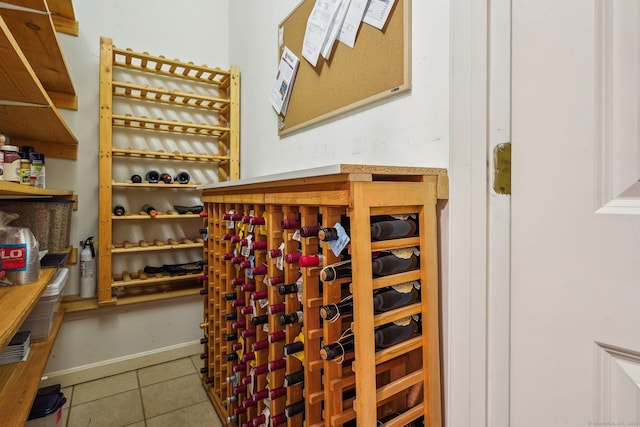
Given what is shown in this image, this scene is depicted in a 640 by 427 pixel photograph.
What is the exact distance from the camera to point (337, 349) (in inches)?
32.4

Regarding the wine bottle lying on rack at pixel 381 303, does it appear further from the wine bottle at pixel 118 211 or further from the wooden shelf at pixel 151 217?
the wine bottle at pixel 118 211

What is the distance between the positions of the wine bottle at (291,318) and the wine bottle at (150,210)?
1.71m

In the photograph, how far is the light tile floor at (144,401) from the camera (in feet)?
5.75

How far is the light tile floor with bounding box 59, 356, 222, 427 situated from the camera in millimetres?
1752

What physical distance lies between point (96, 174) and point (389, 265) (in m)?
2.36

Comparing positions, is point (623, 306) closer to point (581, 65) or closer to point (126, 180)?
point (581, 65)

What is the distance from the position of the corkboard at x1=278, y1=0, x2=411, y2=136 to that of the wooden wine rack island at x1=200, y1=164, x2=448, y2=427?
454mm

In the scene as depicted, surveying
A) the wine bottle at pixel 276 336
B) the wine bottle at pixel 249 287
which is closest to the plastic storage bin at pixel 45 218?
the wine bottle at pixel 249 287

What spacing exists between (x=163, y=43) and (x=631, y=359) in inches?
122

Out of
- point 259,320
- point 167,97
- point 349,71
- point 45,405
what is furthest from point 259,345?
point 167,97

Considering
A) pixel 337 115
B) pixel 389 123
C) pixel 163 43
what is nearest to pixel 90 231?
pixel 163 43

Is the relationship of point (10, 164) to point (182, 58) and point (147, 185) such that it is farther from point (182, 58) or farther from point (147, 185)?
point (182, 58)

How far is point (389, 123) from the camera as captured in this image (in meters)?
1.15

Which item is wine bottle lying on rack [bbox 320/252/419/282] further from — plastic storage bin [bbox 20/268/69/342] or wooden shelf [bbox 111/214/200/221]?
wooden shelf [bbox 111/214/200/221]
